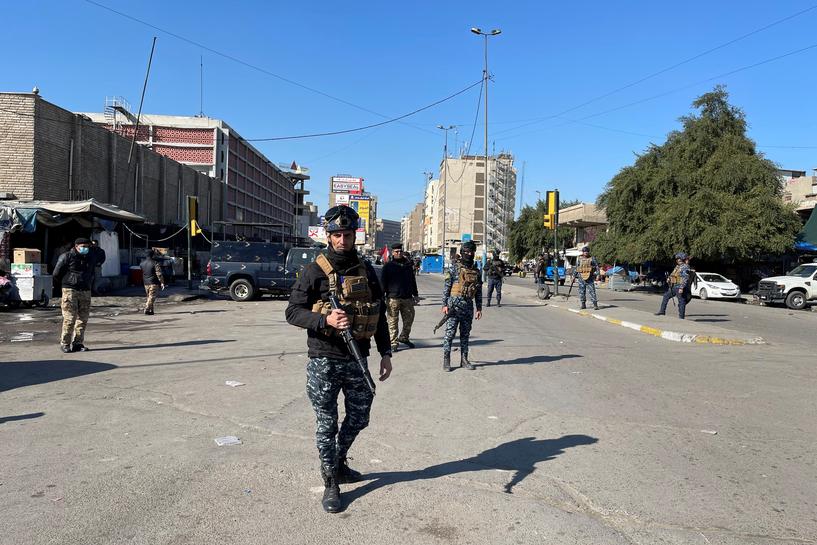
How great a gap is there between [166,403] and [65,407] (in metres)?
1.00

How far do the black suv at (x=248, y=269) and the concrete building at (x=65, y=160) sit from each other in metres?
8.32

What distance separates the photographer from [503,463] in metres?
4.63

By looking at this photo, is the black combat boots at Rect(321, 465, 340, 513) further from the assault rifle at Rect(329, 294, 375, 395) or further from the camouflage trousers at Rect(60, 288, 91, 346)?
the camouflage trousers at Rect(60, 288, 91, 346)

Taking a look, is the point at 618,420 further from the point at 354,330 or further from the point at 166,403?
the point at 166,403

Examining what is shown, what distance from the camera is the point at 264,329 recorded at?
1299 cm

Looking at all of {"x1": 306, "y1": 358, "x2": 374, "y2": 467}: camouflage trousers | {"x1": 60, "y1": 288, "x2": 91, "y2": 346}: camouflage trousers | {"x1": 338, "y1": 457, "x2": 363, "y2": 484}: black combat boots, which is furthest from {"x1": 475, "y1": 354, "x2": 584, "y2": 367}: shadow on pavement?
{"x1": 60, "y1": 288, "x2": 91, "y2": 346}: camouflage trousers

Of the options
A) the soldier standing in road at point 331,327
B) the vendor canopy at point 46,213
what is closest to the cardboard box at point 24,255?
the vendor canopy at point 46,213

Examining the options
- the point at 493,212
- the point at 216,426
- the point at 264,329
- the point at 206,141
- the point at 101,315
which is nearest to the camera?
the point at 216,426

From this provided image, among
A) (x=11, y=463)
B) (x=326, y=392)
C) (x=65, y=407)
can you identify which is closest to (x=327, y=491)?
(x=326, y=392)

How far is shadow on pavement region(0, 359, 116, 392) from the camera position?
24.0 ft

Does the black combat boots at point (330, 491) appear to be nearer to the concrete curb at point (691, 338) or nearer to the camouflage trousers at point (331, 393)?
the camouflage trousers at point (331, 393)

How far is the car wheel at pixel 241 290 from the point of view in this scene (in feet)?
67.2

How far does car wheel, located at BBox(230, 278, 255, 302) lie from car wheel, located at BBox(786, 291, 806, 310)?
856 inches

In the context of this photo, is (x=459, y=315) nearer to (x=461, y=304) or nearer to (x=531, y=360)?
(x=461, y=304)
